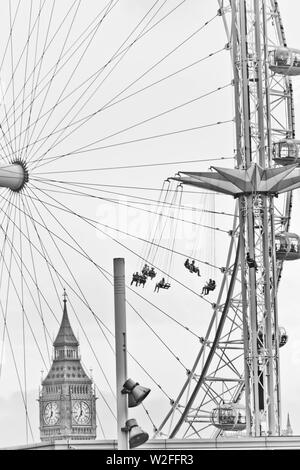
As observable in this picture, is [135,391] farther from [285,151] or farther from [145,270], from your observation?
[285,151]

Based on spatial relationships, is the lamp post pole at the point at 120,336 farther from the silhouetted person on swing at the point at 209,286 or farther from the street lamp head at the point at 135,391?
the silhouetted person on swing at the point at 209,286

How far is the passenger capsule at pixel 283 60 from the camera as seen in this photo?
6250cm

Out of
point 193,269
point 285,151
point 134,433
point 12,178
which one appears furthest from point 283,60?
point 134,433

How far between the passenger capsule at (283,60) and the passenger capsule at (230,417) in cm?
1169

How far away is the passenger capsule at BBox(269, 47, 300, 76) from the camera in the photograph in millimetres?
62500

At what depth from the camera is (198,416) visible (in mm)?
63719

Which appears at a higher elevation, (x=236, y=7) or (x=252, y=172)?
(x=236, y=7)

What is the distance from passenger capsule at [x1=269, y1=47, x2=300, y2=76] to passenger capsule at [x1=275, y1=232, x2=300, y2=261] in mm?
5804
